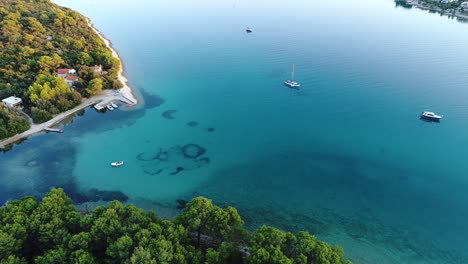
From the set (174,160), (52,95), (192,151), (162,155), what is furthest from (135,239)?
(52,95)

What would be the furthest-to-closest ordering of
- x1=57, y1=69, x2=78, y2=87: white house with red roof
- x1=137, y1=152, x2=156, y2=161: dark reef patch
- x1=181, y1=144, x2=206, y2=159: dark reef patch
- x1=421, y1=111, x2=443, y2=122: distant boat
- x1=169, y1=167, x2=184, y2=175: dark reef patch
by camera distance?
x1=57, y1=69, x2=78, y2=87: white house with red roof
x1=421, y1=111, x2=443, y2=122: distant boat
x1=181, y1=144, x2=206, y2=159: dark reef patch
x1=137, y1=152, x2=156, y2=161: dark reef patch
x1=169, y1=167, x2=184, y2=175: dark reef patch

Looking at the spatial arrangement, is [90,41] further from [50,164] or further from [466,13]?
[466,13]

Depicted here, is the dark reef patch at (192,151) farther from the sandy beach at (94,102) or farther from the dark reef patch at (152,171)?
the sandy beach at (94,102)

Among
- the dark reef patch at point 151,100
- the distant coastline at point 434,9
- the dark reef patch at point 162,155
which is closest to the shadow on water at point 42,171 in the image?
the dark reef patch at point 162,155

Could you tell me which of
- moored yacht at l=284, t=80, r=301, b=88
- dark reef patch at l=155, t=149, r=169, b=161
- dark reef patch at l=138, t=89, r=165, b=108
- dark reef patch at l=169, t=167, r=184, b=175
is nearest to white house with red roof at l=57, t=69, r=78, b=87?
dark reef patch at l=138, t=89, r=165, b=108

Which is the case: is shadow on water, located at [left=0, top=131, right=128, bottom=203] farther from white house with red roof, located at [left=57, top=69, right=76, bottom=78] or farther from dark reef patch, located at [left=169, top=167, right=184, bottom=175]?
white house with red roof, located at [left=57, top=69, right=76, bottom=78]

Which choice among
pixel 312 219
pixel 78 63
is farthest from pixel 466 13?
pixel 78 63

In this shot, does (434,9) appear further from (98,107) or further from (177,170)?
(98,107)
